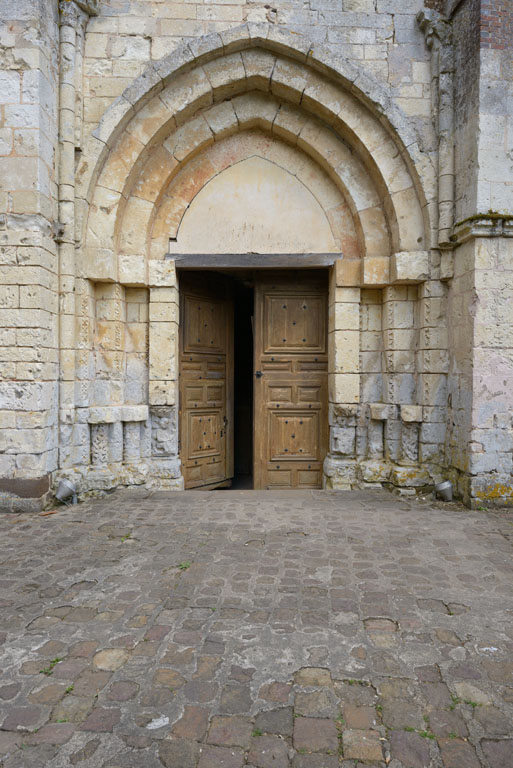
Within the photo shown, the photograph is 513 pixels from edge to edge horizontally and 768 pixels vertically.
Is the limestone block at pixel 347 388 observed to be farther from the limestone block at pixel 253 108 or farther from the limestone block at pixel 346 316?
the limestone block at pixel 253 108

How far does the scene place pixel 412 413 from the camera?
5.07m

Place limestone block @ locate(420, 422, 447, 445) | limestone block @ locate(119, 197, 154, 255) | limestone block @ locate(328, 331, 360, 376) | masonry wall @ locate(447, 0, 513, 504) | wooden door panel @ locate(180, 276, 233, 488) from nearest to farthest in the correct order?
masonry wall @ locate(447, 0, 513, 504) < limestone block @ locate(420, 422, 447, 445) < limestone block @ locate(119, 197, 154, 255) < limestone block @ locate(328, 331, 360, 376) < wooden door panel @ locate(180, 276, 233, 488)

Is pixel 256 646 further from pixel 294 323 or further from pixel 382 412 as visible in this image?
pixel 294 323

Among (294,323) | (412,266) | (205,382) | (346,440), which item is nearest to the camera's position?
(412,266)

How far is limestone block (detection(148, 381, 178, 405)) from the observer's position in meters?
5.22

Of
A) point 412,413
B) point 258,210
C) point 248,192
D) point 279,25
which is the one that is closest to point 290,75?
point 279,25

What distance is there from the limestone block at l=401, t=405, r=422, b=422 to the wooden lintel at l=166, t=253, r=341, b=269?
1714 millimetres

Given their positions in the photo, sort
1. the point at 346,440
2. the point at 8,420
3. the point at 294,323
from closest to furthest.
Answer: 1. the point at 8,420
2. the point at 346,440
3. the point at 294,323

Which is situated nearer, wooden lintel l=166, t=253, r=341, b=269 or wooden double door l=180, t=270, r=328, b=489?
wooden lintel l=166, t=253, r=341, b=269

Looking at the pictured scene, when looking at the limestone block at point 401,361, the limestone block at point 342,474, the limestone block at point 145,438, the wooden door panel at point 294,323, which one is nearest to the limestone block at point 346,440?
the limestone block at point 342,474

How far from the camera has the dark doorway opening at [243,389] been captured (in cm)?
781

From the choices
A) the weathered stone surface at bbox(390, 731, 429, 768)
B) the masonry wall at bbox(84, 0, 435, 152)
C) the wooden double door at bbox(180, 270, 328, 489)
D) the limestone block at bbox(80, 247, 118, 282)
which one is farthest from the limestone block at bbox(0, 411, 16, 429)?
the weathered stone surface at bbox(390, 731, 429, 768)

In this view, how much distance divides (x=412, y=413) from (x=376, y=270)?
1515mm

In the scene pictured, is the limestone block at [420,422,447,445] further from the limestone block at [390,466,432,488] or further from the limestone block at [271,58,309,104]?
the limestone block at [271,58,309,104]
